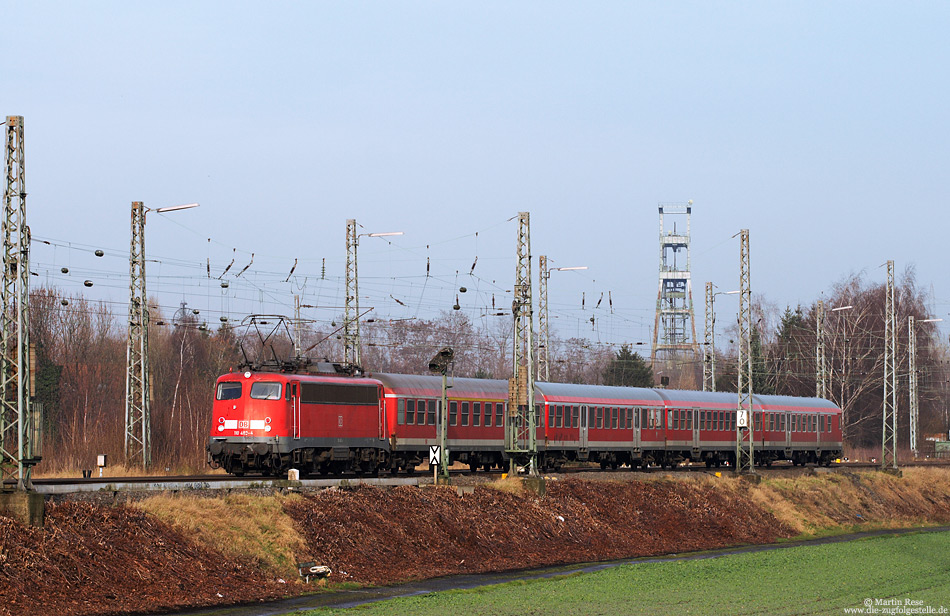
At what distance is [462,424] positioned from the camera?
4591 centimetres

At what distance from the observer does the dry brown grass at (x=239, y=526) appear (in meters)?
27.7

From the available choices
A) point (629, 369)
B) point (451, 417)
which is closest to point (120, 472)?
point (451, 417)

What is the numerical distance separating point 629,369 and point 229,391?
6476 cm

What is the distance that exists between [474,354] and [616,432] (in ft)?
181

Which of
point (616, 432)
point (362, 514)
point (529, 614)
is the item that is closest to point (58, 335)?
point (616, 432)

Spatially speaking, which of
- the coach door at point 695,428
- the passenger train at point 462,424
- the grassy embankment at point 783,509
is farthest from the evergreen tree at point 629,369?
the coach door at point 695,428

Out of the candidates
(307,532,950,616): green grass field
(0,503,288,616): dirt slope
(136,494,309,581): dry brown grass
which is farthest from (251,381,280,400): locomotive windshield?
(307,532,950,616): green grass field

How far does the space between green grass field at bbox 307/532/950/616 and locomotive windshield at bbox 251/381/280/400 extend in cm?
1142

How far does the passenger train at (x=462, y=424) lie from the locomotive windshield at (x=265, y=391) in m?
0.03

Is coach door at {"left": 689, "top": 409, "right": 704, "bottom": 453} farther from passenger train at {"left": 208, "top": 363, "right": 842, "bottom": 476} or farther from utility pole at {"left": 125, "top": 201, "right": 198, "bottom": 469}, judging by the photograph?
utility pole at {"left": 125, "top": 201, "right": 198, "bottom": 469}

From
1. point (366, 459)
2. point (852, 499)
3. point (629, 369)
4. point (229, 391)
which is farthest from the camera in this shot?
point (629, 369)

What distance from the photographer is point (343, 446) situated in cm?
3919

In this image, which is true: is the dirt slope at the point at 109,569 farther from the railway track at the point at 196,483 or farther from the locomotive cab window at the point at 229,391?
the locomotive cab window at the point at 229,391

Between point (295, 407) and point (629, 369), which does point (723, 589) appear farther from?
point (629, 369)
